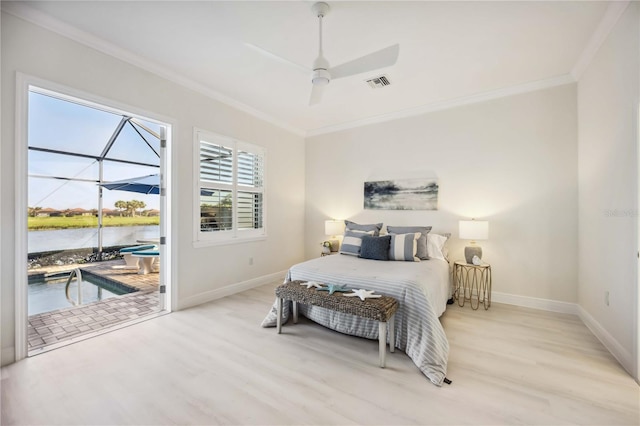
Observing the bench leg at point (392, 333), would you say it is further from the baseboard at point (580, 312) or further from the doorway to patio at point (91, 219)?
the doorway to patio at point (91, 219)

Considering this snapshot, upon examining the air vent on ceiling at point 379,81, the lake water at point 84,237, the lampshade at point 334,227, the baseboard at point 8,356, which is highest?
the air vent on ceiling at point 379,81

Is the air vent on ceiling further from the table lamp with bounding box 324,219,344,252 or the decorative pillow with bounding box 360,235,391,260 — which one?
the table lamp with bounding box 324,219,344,252

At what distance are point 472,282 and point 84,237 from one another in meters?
7.57

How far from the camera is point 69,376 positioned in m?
2.02

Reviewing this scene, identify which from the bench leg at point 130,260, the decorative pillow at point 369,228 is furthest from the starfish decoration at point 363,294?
the bench leg at point 130,260

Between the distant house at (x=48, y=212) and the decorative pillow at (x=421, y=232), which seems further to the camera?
→ the distant house at (x=48, y=212)

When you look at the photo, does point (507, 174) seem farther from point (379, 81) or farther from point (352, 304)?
point (352, 304)

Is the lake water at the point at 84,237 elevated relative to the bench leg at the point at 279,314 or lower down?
elevated

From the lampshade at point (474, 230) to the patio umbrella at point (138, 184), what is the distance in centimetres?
565

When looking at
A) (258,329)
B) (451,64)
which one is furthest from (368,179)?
(258,329)

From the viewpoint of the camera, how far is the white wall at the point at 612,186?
2039 millimetres

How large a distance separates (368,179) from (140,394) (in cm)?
410

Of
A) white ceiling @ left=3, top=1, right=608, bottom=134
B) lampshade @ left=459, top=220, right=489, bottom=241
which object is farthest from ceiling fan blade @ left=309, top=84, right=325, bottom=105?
lampshade @ left=459, top=220, right=489, bottom=241

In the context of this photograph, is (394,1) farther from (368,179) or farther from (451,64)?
(368,179)
